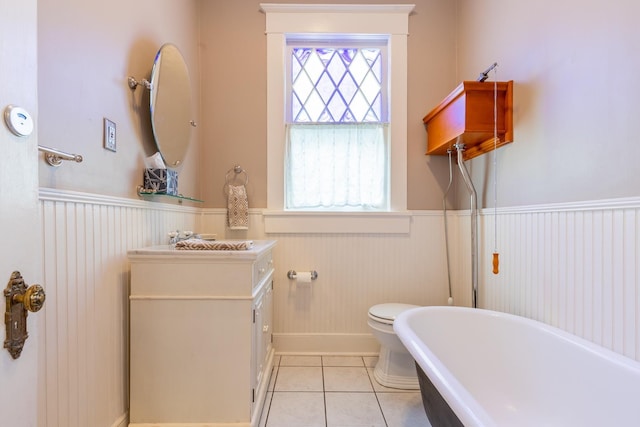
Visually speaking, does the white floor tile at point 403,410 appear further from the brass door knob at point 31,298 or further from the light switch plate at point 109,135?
the light switch plate at point 109,135

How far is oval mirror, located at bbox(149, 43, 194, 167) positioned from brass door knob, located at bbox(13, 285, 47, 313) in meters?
1.06

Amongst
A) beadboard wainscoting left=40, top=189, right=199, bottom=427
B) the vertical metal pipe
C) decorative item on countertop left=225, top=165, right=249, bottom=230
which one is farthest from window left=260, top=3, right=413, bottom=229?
beadboard wainscoting left=40, top=189, right=199, bottom=427

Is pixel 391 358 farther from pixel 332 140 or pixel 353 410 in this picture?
pixel 332 140

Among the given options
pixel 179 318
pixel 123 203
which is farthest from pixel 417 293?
pixel 123 203

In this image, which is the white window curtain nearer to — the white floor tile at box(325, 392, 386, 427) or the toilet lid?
the toilet lid

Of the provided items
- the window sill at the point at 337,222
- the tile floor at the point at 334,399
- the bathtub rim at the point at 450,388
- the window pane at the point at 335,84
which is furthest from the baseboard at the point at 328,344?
the window pane at the point at 335,84

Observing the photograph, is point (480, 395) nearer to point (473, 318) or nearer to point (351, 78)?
point (473, 318)

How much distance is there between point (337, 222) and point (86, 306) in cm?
141

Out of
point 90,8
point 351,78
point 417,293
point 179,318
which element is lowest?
point 417,293

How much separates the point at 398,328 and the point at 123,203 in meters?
1.21

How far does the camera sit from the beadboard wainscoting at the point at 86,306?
0.87 m

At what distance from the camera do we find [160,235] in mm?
1523

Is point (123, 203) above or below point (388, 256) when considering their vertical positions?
above

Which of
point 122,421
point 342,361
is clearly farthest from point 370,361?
point 122,421
